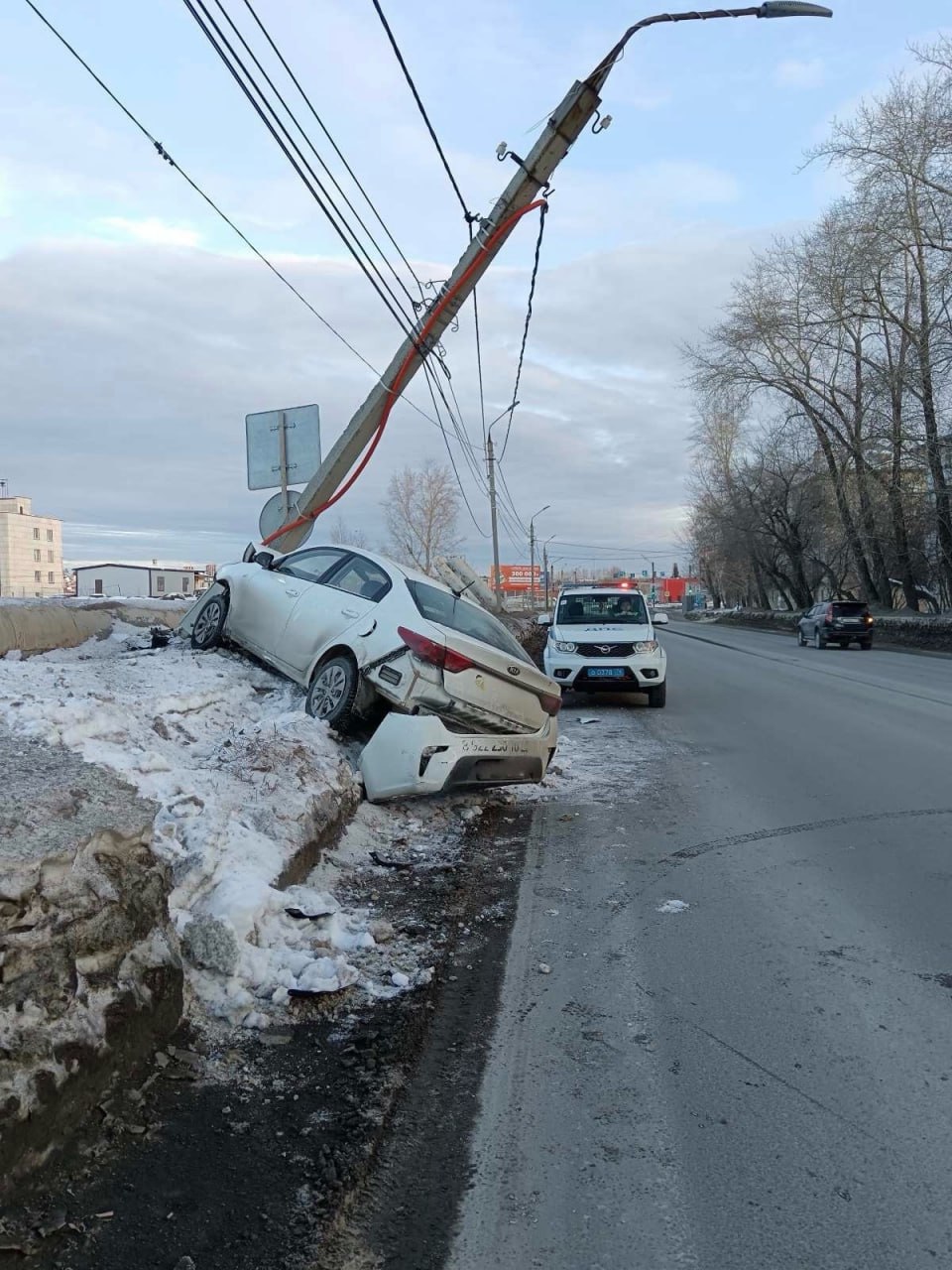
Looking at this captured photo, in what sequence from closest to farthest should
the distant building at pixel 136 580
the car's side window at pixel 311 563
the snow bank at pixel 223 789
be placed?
1. the snow bank at pixel 223 789
2. the car's side window at pixel 311 563
3. the distant building at pixel 136 580

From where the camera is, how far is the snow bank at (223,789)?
155 inches

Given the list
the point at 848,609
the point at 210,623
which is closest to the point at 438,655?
the point at 210,623

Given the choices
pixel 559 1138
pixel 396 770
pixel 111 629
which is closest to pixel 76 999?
pixel 559 1138

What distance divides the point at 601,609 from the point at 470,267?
539 cm

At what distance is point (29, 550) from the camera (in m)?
87.7

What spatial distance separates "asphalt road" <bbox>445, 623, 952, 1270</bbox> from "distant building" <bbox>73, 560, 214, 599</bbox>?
59145 mm

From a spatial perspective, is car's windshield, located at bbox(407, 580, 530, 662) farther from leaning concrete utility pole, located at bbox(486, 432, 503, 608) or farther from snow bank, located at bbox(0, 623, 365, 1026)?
leaning concrete utility pole, located at bbox(486, 432, 503, 608)

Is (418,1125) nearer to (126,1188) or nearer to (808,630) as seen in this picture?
(126,1188)

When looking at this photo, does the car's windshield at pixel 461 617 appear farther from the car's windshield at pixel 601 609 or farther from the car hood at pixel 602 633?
the car's windshield at pixel 601 609

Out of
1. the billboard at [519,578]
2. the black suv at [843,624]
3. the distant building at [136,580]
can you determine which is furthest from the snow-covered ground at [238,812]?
the billboard at [519,578]

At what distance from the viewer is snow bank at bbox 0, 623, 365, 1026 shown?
394 cm

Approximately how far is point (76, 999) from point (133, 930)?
1.15 feet

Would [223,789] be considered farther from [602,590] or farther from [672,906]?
[602,590]

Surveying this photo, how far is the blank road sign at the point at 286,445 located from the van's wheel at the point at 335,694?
5349mm
